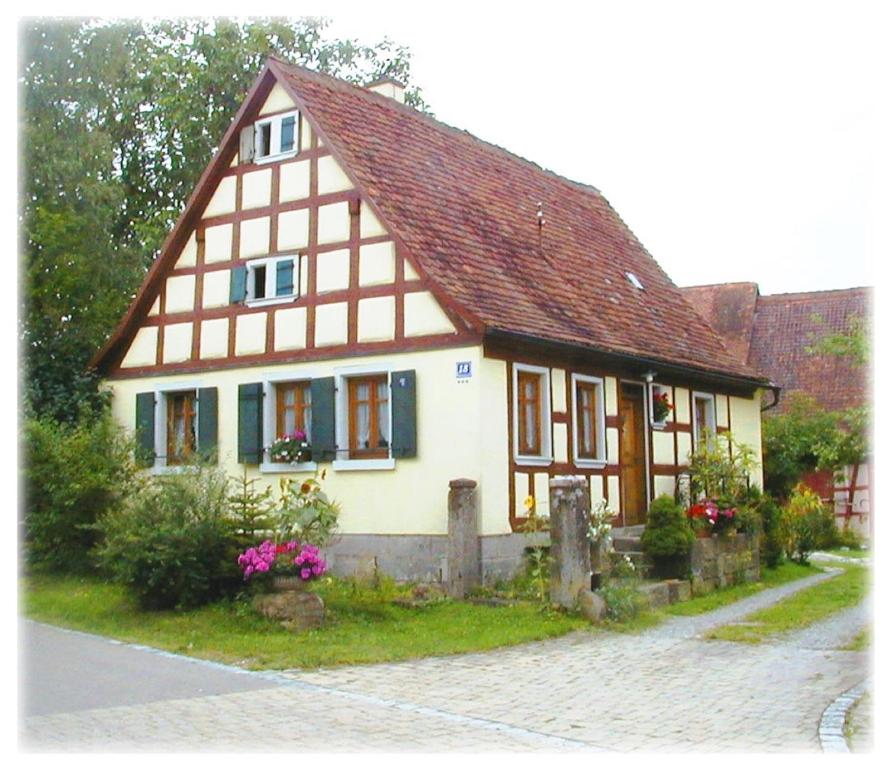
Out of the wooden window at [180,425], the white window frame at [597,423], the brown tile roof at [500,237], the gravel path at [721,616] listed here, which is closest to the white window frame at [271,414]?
the wooden window at [180,425]

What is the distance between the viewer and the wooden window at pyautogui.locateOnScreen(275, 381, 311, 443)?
1734cm

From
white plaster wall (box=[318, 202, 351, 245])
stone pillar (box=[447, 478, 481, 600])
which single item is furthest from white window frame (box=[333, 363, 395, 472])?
white plaster wall (box=[318, 202, 351, 245])

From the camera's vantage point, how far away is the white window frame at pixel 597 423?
56.4 feet

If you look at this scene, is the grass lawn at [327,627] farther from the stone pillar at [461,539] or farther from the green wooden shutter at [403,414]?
the green wooden shutter at [403,414]

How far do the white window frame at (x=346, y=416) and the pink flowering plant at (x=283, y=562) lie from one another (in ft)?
10.5

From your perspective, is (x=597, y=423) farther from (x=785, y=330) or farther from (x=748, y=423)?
(x=785, y=330)

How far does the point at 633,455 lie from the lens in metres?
18.9

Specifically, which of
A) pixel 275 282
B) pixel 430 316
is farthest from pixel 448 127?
pixel 430 316

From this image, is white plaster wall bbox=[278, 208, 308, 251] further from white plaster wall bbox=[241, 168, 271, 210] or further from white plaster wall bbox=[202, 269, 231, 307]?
white plaster wall bbox=[202, 269, 231, 307]

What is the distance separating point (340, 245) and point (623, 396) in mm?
5098

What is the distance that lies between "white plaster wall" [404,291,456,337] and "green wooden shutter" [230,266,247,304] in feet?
10.6

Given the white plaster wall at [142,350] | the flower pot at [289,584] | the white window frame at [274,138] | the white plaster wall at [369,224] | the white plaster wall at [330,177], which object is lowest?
the flower pot at [289,584]

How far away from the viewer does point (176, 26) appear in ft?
98.0

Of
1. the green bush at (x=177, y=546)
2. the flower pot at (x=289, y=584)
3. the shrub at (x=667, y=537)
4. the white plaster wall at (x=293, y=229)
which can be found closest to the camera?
the flower pot at (x=289, y=584)
